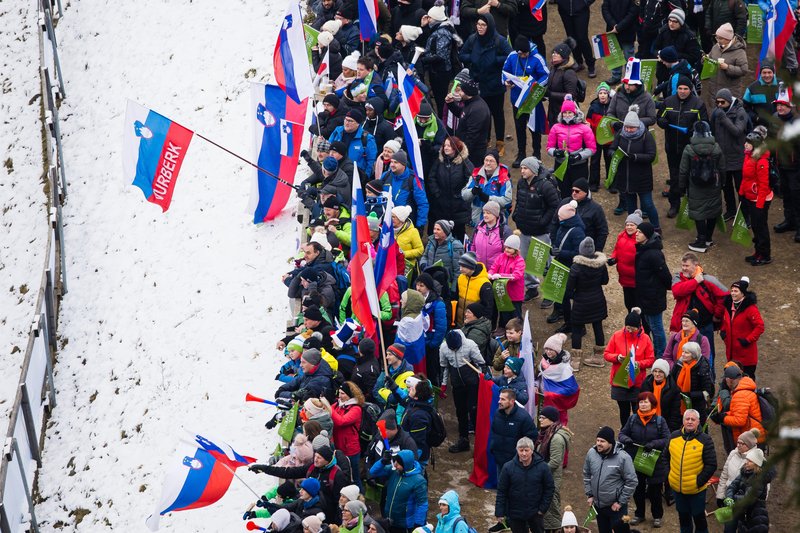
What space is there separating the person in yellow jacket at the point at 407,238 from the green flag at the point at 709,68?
17.3ft

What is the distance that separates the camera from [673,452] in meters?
A: 12.2

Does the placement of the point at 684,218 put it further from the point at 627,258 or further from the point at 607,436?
the point at 607,436

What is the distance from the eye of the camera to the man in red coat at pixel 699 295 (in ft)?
46.3

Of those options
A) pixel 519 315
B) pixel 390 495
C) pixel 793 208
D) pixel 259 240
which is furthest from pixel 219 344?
pixel 793 208

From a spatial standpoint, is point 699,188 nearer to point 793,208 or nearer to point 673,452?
point 793,208

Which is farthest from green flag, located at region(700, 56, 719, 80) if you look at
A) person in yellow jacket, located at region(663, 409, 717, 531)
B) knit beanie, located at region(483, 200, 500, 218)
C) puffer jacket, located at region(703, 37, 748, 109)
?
person in yellow jacket, located at region(663, 409, 717, 531)

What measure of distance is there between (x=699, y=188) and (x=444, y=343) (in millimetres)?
4708

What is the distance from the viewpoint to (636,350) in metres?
13.6

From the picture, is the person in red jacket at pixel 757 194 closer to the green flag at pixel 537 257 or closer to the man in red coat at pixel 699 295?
the man in red coat at pixel 699 295

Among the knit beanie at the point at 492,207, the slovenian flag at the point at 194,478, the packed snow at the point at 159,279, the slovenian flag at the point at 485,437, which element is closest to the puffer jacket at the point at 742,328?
the slovenian flag at the point at 485,437

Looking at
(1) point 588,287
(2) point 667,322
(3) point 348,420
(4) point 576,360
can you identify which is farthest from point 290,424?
(2) point 667,322

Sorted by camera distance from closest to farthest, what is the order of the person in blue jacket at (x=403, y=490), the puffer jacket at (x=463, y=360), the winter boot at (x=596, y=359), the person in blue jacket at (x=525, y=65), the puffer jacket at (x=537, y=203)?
the person in blue jacket at (x=403, y=490)
the puffer jacket at (x=463, y=360)
the winter boot at (x=596, y=359)
the puffer jacket at (x=537, y=203)
the person in blue jacket at (x=525, y=65)

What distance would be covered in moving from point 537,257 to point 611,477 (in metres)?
3.77

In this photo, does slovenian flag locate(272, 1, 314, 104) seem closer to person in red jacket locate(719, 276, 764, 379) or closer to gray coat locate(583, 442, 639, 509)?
person in red jacket locate(719, 276, 764, 379)
